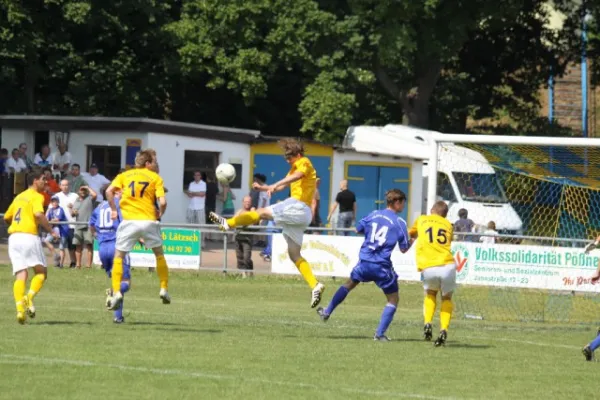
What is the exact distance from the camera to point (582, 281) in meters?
26.0

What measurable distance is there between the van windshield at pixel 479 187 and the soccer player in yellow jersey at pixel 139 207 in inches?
459

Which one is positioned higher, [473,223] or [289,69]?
[289,69]

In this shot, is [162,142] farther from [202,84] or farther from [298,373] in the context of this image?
[298,373]

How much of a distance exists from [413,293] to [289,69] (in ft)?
57.0

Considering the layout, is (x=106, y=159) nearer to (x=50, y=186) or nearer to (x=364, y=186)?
(x=50, y=186)

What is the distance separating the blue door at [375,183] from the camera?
4122 cm

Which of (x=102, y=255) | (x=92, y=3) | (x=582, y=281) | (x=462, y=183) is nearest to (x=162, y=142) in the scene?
(x=92, y=3)

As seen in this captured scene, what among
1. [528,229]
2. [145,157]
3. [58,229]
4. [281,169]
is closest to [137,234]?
[145,157]

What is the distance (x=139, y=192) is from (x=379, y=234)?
2.88m

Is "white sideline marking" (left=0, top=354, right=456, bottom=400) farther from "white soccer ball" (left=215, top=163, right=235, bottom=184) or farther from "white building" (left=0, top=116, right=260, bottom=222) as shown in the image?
"white building" (left=0, top=116, right=260, bottom=222)

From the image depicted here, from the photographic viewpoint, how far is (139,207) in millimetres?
16641

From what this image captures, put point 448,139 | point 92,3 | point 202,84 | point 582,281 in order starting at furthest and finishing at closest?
1. point 202,84
2. point 92,3
3. point 582,281
4. point 448,139

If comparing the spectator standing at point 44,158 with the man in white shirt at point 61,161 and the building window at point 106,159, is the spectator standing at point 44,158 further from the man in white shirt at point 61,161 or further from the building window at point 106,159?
the building window at point 106,159

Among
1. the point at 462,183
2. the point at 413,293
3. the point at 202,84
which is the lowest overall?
the point at 413,293
